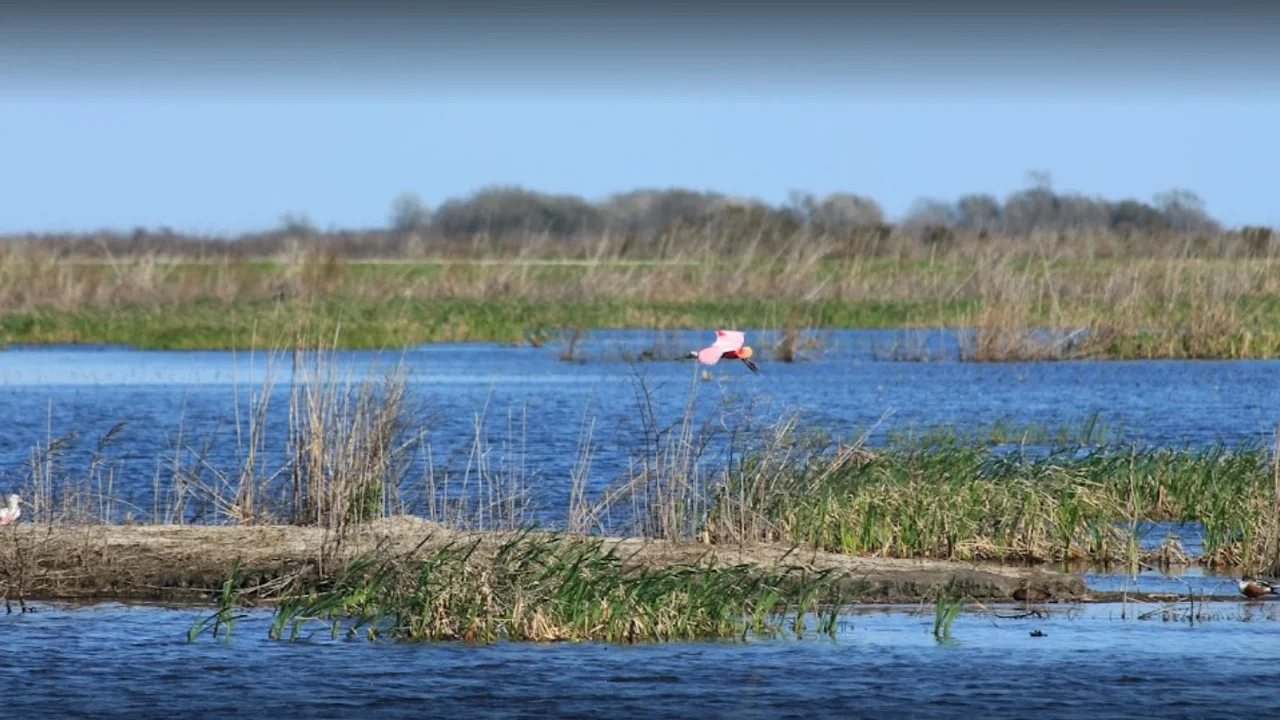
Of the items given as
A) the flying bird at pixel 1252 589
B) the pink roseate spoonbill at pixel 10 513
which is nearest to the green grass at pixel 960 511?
the flying bird at pixel 1252 589

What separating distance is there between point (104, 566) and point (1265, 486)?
825 cm

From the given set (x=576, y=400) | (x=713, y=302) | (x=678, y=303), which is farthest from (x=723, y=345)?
(x=678, y=303)

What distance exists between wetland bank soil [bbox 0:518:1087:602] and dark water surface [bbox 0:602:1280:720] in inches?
28.8

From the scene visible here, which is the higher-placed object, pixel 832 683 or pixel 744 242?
pixel 744 242

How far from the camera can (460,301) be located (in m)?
44.0

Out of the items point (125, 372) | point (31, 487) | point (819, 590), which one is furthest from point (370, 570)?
point (125, 372)

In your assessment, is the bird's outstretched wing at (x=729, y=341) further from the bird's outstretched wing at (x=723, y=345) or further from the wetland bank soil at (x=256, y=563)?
the wetland bank soil at (x=256, y=563)

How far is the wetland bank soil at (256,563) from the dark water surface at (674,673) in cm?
73

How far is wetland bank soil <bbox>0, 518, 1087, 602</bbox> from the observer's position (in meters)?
12.6

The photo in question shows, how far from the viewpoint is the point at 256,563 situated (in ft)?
41.9

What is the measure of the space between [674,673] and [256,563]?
357 centimetres

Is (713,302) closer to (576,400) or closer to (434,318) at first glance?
Result: (434,318)

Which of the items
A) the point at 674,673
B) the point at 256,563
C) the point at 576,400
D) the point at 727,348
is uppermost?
the point at 727,348

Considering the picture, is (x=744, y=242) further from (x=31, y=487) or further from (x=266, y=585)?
(x=266, y=585)
